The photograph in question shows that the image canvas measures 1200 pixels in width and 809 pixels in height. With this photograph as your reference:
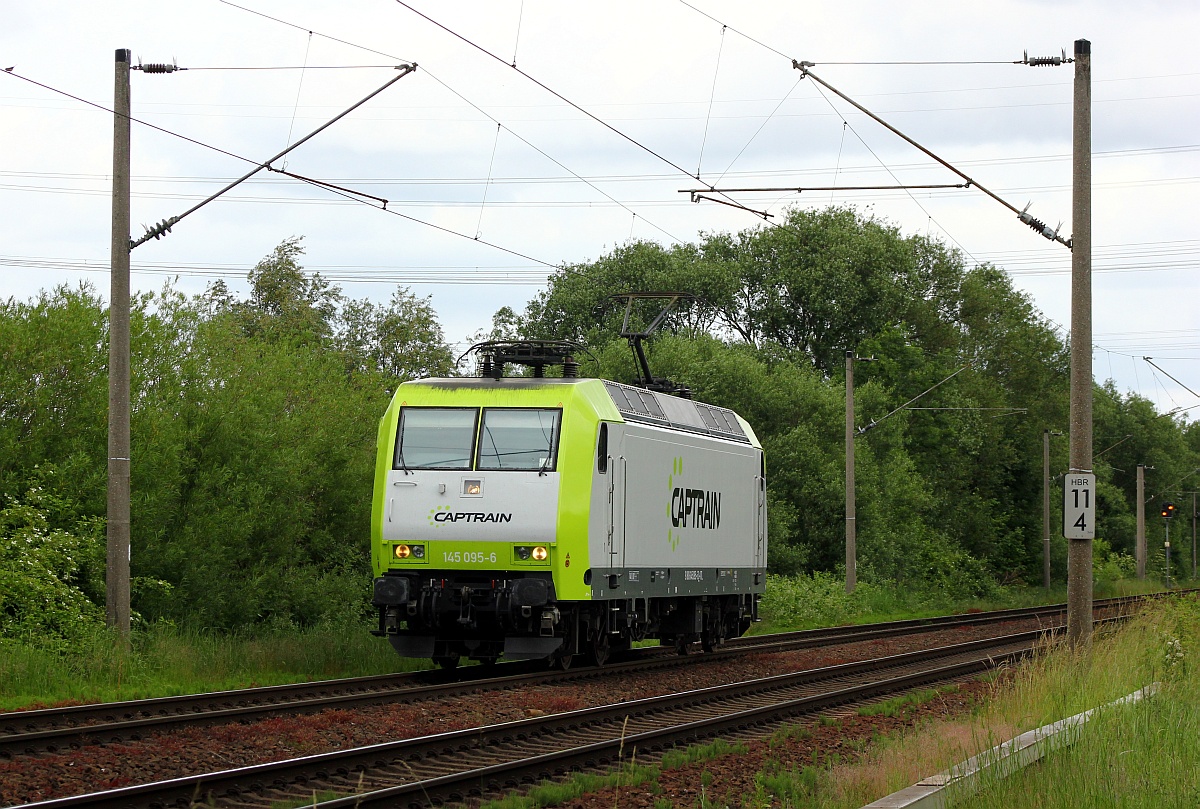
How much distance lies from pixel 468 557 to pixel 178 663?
11.8ft

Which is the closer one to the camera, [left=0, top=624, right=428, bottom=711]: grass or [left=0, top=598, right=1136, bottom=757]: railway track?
[left=0, top=598, right=1136, bottom=757]: railway track

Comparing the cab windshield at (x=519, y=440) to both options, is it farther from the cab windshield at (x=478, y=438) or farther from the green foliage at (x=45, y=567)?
the green foliage at (x=45, y=567)

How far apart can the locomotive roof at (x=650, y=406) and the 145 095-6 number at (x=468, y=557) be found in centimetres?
218

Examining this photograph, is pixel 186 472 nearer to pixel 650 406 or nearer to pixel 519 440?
pixel 519 440

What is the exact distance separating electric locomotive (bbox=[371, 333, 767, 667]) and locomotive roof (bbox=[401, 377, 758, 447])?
4cm

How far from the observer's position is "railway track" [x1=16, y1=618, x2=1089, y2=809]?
31.2 feet

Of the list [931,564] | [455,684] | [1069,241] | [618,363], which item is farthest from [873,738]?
[931,564]

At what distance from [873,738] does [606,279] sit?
46.0 metres

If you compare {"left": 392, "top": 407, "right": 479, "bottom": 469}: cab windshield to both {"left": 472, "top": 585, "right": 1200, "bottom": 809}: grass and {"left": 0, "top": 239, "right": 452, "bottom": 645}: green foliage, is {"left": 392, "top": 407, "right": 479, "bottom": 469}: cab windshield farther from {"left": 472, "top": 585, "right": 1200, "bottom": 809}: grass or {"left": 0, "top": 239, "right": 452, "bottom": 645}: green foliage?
{"left": 472, "top": 585, "right": 1200, "bottom": 809}: grass

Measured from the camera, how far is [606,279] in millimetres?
58812

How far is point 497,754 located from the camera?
1201cm

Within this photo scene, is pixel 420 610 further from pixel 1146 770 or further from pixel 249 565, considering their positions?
pixel 1146 770

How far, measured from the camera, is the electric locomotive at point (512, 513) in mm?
17438

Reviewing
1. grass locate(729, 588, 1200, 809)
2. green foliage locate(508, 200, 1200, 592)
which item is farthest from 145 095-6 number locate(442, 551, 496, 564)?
green foliage locate(508, 200, 1200, 592)
